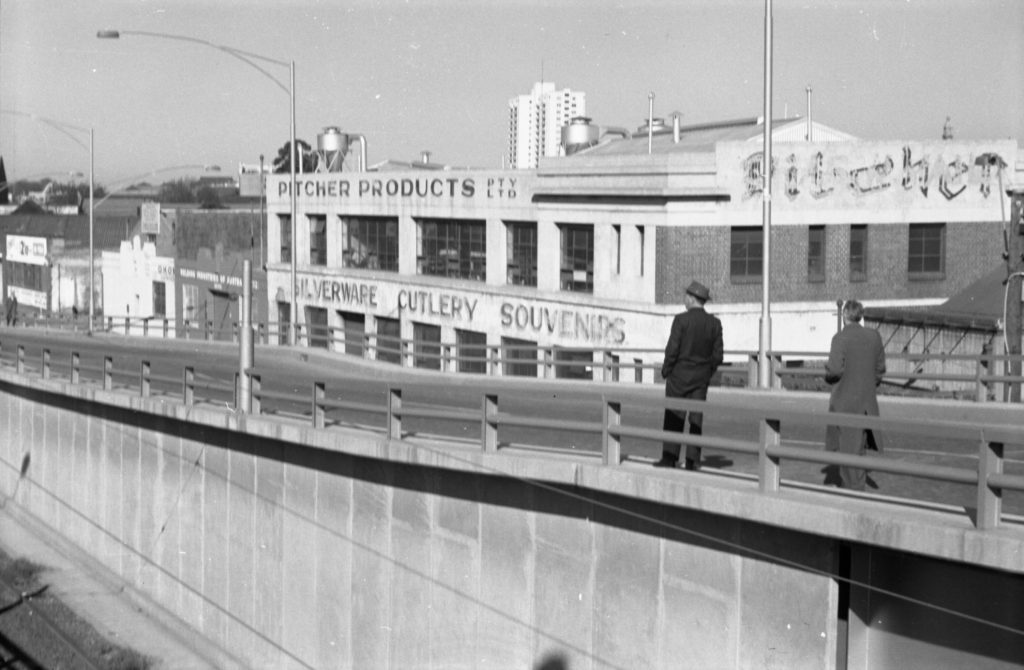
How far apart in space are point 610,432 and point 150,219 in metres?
56.0

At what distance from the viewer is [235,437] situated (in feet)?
68.4

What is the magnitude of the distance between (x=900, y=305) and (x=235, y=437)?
2134 cm

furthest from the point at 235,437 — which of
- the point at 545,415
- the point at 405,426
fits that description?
the point at 545,415

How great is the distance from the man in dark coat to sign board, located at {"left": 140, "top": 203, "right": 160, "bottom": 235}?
5554 centimetres

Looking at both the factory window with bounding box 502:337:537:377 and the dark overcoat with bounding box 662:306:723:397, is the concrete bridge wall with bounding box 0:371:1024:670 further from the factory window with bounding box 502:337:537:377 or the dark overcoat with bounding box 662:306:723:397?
the factory window with bounding box 502:337:537:377

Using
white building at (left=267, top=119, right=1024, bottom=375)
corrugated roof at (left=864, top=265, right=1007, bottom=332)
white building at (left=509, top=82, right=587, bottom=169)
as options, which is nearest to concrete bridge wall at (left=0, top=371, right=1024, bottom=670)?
white building at (left=267, top=119, right=1024, bottom=375)

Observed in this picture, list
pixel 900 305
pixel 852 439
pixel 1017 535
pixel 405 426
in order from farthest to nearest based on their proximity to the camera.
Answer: pixel 900 305, pixel 405 426, pixel 852 439, pixel 1017 535

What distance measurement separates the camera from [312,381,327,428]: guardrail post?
18.0 meters

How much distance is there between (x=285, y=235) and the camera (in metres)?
55.8

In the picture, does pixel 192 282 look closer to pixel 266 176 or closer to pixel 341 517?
pixel 266 176

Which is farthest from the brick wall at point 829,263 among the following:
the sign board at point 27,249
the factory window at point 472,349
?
the sign board at point 27,249

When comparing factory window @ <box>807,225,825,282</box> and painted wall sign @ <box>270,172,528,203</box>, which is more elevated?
painted wall sign @ <box>270,172,528,203</box>

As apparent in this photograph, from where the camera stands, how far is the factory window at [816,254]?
117 feet

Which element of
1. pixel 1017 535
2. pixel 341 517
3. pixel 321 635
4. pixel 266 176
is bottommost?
pixel 321 635
